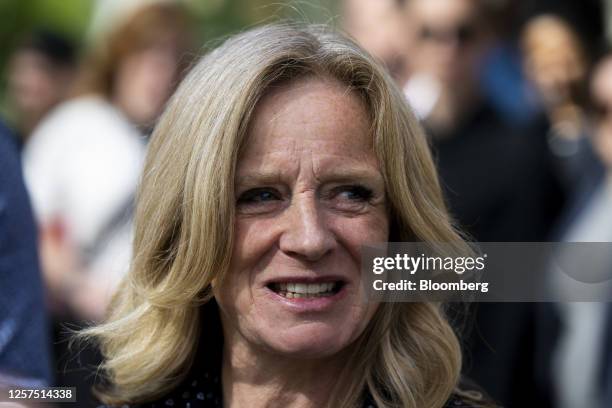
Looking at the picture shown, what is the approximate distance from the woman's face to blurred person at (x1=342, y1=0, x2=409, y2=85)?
2.81 m

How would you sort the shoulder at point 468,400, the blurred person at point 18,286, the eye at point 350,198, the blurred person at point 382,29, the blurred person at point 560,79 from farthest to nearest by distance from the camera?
1. the blurred person at point 382,29
2. the blurred person at point 560,79
3. the blurred person at point 18,286
4. the shoulder at point 468,400
5. the eye at point 350,198

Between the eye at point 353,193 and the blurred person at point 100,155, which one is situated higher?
the blurred person at point 100,155

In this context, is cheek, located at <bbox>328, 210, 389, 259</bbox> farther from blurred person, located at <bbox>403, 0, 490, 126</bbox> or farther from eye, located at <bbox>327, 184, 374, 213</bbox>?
blurred person, located at <bbox>403, 0, 490, 126</bbox>

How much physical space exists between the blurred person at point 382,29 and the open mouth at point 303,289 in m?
2.92

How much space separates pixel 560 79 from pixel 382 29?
92 cm

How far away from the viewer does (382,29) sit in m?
5.81

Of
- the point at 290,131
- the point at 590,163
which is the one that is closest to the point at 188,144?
the point at 290,131

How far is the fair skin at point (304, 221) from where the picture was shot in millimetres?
2592

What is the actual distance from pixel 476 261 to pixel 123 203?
2.23 meters

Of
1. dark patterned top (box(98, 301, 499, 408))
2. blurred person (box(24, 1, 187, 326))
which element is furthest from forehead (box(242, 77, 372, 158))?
blurred person (box(24, 1, 187, 326))

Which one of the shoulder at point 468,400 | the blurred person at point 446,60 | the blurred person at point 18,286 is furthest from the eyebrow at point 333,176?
the blurred person at point 446,60

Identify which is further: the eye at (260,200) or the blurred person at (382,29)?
the blurred person at (382,29)

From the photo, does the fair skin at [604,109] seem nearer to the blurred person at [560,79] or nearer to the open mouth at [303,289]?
the blurred person at [560,79]

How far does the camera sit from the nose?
254 cm
